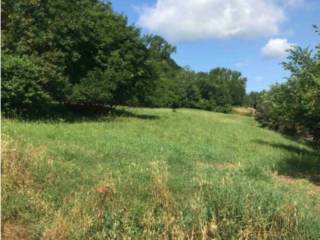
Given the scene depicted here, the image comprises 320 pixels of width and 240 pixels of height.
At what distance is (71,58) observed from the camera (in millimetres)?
25656

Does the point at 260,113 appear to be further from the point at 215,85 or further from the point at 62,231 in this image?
the point at 62,231

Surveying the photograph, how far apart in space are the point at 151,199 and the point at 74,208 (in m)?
1.24

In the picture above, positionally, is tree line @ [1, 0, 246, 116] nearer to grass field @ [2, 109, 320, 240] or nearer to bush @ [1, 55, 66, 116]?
bush @ [1, 55, 66, 116]

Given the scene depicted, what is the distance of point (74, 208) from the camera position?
710 cm

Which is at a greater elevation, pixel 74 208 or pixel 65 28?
pixel 65 28

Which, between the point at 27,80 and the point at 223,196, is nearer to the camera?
the point at 223,196

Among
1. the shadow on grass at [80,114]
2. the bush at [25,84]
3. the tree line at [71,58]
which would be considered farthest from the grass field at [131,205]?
the shadow on grass at [80,114]

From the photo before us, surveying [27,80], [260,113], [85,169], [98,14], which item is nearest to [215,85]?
[260,113]

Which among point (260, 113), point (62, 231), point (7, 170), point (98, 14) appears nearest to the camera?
point (62, 231)

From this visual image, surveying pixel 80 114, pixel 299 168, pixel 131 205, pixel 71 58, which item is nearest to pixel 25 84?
pixel 71 58

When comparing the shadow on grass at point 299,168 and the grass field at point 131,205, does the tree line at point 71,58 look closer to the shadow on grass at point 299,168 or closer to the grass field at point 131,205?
the shadow on grass at point 299,168

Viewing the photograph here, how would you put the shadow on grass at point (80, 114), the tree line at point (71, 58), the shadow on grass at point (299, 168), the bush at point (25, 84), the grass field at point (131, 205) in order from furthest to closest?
the shadow on grass at point (80, 114), the tree line at point (71, 58), the bush at point (25, 84), the shadow on grass at point (299, 168), the grass field at point (131, 205)

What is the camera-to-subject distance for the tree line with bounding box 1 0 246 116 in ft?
71.5

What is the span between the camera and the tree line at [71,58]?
71.5ft
